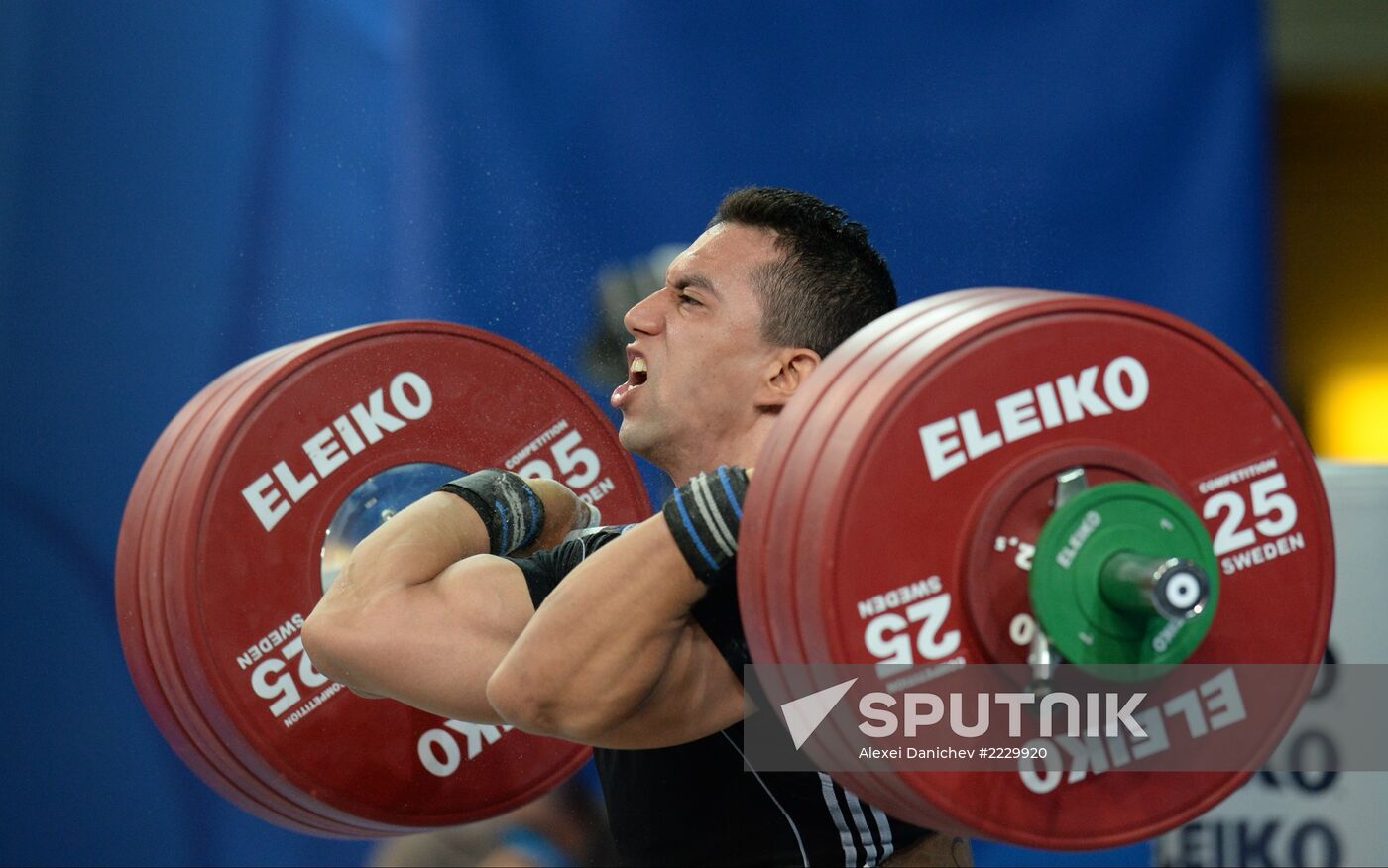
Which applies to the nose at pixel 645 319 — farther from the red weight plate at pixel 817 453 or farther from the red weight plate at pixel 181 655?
the red weight plate at pixel 817 453

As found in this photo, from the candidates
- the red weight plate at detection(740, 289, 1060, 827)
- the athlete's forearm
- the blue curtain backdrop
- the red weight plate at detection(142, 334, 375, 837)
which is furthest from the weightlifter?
the blue curtain backdrop

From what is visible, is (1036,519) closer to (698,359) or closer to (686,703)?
(686,703)

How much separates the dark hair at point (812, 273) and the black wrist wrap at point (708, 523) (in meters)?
0.57

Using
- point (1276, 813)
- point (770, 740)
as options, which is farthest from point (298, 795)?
point (1276, 813)

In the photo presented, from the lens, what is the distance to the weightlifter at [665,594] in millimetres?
1494

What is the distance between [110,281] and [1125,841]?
2.39 meters

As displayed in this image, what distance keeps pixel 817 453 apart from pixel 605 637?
31cm

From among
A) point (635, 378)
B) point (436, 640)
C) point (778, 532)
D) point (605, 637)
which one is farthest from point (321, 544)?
point (778, 532)

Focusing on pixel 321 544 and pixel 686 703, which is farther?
pixel 321 544

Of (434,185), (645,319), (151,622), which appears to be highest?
(434,185)

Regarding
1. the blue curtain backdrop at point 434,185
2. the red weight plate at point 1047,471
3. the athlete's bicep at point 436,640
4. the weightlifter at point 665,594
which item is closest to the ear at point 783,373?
the weightlifter at point 665,594

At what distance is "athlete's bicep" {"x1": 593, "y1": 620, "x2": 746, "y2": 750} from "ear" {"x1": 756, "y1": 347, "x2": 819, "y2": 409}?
0.47 meters

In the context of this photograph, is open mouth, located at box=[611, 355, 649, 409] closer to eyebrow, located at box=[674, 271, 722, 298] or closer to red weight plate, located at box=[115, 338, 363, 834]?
eyebrow, located at box=[674, 271, 722, 298]

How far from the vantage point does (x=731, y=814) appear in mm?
1817
